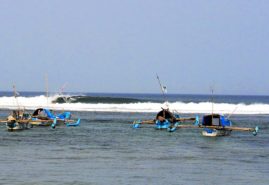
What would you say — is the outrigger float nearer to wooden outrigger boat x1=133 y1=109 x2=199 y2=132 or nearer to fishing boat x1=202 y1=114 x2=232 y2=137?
wooden outrigger boat x1=133 y1=109 x2=199 y2=132

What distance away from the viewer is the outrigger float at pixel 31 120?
48125 mm

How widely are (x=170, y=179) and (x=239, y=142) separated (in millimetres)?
16360

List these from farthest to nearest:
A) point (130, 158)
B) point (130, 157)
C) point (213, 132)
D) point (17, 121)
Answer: point (17, 121) < point (213, 132) < point (130, 157) < point (130, 158)

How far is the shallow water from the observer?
25562 mm

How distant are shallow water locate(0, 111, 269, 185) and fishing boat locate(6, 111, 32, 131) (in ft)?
4.67

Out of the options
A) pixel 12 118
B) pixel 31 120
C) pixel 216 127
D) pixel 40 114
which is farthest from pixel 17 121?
pixel 216 127

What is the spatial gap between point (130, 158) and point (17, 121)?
18724 millimetres

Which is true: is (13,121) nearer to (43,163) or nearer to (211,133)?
(211,133)

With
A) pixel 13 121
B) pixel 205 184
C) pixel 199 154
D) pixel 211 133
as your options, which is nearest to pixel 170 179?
pixel 205 184

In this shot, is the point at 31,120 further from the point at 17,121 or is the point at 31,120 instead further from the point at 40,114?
the point at 40,114

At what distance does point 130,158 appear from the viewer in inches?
1231

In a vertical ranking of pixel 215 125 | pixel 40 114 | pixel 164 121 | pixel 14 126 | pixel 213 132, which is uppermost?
pixel 40 114

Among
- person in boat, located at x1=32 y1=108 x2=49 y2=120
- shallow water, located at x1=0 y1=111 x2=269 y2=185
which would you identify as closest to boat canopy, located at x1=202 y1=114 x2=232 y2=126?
shallow water, located at x1=0 y1=111 x2=269 y2=185

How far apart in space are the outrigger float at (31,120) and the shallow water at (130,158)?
5.50 feet
